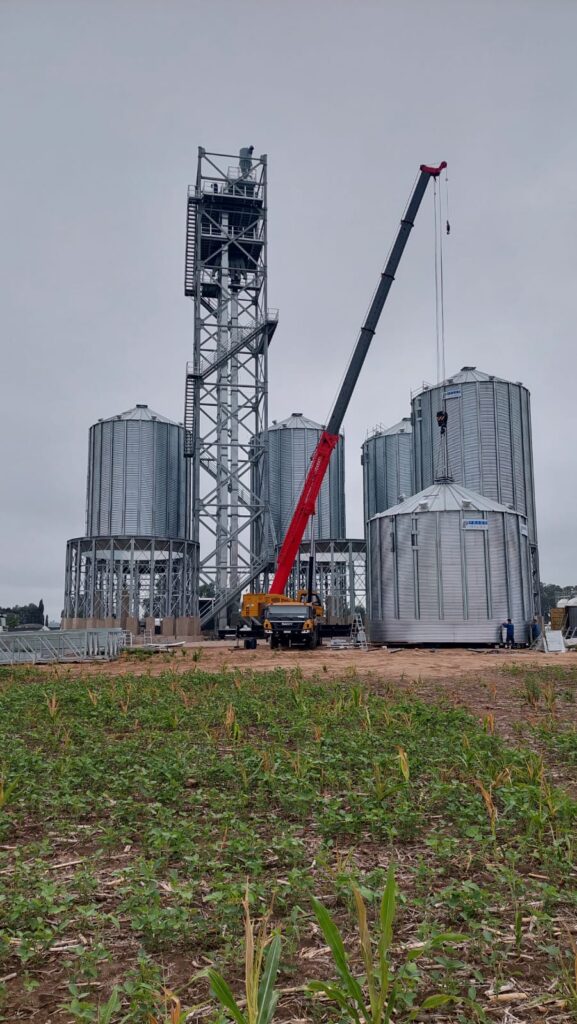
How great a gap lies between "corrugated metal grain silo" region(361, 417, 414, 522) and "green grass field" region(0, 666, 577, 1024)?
52.8 m

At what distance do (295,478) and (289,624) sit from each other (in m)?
29.8

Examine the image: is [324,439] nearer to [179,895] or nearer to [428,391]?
[428,391]

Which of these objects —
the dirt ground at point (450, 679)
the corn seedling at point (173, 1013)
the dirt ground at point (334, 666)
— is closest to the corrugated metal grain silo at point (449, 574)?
the dirt ground at point (334, 666)

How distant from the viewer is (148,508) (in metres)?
54.7

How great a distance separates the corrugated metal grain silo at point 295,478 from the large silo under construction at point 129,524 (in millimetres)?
8159

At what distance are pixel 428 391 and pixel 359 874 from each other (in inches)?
1830

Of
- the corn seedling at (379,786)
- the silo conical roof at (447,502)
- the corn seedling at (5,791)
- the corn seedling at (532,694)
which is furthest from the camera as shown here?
the silo conical roof at (447,502)

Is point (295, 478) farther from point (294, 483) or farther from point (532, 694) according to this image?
point (532, 694)

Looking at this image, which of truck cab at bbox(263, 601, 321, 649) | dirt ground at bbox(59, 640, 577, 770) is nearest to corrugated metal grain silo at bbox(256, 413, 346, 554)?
truck cab at bbox(263, 601, 321, 649)

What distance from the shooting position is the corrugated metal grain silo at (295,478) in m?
61.3

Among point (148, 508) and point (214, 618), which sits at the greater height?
point (148, 508)

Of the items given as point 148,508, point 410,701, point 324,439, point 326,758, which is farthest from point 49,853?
point 148,508

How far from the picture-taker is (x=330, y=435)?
3694 centimetres

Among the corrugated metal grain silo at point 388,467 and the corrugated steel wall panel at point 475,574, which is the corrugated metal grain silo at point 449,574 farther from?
the corrugated metal grain silo at point 388,467
